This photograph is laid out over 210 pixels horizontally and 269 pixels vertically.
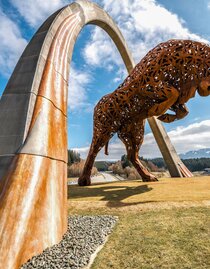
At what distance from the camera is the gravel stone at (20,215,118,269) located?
364 cm

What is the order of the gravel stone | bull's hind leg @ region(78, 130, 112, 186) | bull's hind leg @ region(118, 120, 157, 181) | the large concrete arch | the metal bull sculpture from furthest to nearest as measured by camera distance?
1. bull's hind leg @ region(118, 120, 157, 181)
2. bull's hind leg @ region(78, 130, 112, 186)
3. the metal bull sculpture
4. the large concrete arch
5. the gravel stone

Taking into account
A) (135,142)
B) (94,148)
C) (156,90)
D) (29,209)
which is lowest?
(29,209)

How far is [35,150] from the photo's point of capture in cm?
482

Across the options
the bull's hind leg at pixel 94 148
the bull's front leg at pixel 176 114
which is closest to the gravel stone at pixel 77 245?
the bull's hind leg at pixel 94 148

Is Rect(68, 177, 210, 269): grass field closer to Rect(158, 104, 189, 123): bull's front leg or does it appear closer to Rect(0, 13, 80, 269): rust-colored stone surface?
Rect(0, 13, 80, 269): rust-colored stone surface

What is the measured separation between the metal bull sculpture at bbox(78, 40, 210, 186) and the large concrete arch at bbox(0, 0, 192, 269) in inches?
124

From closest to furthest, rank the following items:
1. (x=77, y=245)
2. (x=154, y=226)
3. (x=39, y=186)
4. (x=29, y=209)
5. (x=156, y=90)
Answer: (x=29, y=209)
(x=77, y=245)
(x=39, y=186)
(x=154, y=226)
(x=156, y=90)

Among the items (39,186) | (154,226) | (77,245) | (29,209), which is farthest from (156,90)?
(29,209)

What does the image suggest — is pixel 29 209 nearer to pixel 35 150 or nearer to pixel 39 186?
pixel 39 186

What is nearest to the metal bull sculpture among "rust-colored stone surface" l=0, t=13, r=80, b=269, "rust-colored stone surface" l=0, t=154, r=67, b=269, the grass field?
the grass field

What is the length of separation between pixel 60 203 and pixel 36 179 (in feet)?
2.48

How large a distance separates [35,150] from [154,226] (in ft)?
9.23

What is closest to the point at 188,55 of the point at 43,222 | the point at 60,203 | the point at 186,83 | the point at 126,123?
the point at 186,83

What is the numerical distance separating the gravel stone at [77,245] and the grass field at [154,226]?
20cm
